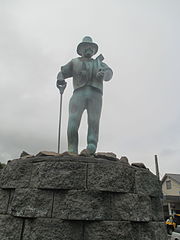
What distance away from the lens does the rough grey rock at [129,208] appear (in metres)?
2.71

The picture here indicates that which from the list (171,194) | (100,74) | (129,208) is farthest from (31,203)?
(171,194)

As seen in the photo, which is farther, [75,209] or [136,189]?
[136,189]

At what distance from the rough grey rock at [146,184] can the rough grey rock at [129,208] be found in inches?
5.9

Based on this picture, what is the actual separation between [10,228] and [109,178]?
4.72 feet

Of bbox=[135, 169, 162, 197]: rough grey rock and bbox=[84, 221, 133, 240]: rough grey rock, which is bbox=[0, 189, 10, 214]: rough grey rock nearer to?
bbox=[84, 221, 133, 240]: rough grey rock

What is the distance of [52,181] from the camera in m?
2.74

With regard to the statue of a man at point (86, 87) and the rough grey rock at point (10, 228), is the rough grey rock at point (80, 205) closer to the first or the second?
the rough grey rock at point (10, 228)

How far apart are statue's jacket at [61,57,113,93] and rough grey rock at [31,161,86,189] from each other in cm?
206

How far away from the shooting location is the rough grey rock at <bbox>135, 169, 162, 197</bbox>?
305 cm

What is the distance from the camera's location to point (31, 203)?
8.86 feet

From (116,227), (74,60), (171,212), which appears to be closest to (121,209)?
(116,227)

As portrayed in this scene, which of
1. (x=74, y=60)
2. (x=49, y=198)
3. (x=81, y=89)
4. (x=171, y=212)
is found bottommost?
(x=171, y=212)

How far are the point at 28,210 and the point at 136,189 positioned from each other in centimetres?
149

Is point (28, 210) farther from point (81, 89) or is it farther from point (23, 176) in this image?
point (81, 89)
